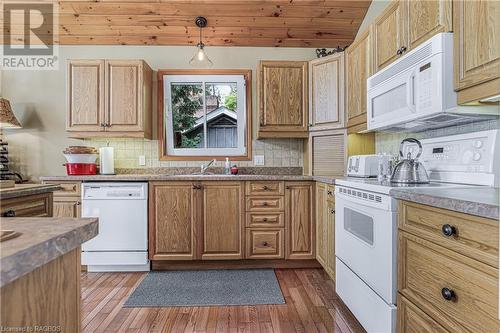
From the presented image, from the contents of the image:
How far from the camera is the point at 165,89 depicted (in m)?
3.57

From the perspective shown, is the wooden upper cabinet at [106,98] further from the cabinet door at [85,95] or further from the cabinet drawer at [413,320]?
the cabinet drawer at [413,320]

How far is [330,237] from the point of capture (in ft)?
8.40

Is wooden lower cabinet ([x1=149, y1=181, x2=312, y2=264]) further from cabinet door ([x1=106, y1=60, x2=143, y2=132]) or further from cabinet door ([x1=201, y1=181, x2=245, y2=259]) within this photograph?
cabinet door ([x1=106, y1=60, x2=143, y2=132])

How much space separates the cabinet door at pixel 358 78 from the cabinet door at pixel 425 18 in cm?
57

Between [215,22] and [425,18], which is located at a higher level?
[215,22]

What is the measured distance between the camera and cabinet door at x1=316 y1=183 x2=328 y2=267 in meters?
2.71

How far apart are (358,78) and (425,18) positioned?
970 mm

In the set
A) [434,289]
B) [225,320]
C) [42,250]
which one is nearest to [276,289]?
[225,320]

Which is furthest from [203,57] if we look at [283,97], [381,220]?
[381,220]

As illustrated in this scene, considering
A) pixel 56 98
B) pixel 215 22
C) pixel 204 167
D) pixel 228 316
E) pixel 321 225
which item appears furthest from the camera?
pixel 56 98

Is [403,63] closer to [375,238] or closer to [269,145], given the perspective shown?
[375,238]

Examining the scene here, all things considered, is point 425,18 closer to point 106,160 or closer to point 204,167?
point 204,167

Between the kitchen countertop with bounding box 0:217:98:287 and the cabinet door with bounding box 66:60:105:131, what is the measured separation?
2.64 metres

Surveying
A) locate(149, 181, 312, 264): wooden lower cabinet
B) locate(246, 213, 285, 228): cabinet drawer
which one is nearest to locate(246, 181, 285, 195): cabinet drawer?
locate(149, 181, 312, 264): wooden lower cabinet
